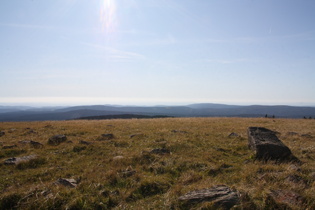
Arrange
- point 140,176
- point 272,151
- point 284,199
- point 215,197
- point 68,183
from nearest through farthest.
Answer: point 284,199 → point 215,197 → point 68,183 → point 140,176 → point 272,151

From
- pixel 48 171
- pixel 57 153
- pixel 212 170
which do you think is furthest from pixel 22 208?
pixel 212 170

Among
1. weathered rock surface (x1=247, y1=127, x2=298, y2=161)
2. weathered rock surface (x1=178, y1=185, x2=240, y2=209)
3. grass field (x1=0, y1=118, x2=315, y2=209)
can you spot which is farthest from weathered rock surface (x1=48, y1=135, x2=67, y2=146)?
weathered rock surface (x1=247, y1=127, x2=298, y2=161)

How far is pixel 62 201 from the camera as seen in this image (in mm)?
5973

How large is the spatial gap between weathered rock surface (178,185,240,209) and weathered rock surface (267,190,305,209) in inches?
40.7

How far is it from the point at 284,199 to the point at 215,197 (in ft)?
6.96

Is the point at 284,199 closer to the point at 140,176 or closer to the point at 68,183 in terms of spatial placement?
the point at 140,176

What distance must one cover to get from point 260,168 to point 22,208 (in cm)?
963

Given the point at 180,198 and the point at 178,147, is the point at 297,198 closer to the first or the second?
the point at 180,198

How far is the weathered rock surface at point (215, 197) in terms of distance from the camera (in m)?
5.49

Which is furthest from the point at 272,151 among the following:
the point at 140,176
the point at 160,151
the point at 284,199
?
the point at 140,176

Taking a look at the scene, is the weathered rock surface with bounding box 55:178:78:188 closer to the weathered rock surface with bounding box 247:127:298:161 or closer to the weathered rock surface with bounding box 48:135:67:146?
the weathered rock surface with bounding box 48:135:67:146

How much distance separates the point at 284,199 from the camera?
561 cm

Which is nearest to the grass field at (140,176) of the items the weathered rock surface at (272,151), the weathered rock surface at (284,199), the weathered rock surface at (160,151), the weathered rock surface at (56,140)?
the weathered rock surface at (284,199)

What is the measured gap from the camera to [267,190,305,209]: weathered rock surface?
5349mm
